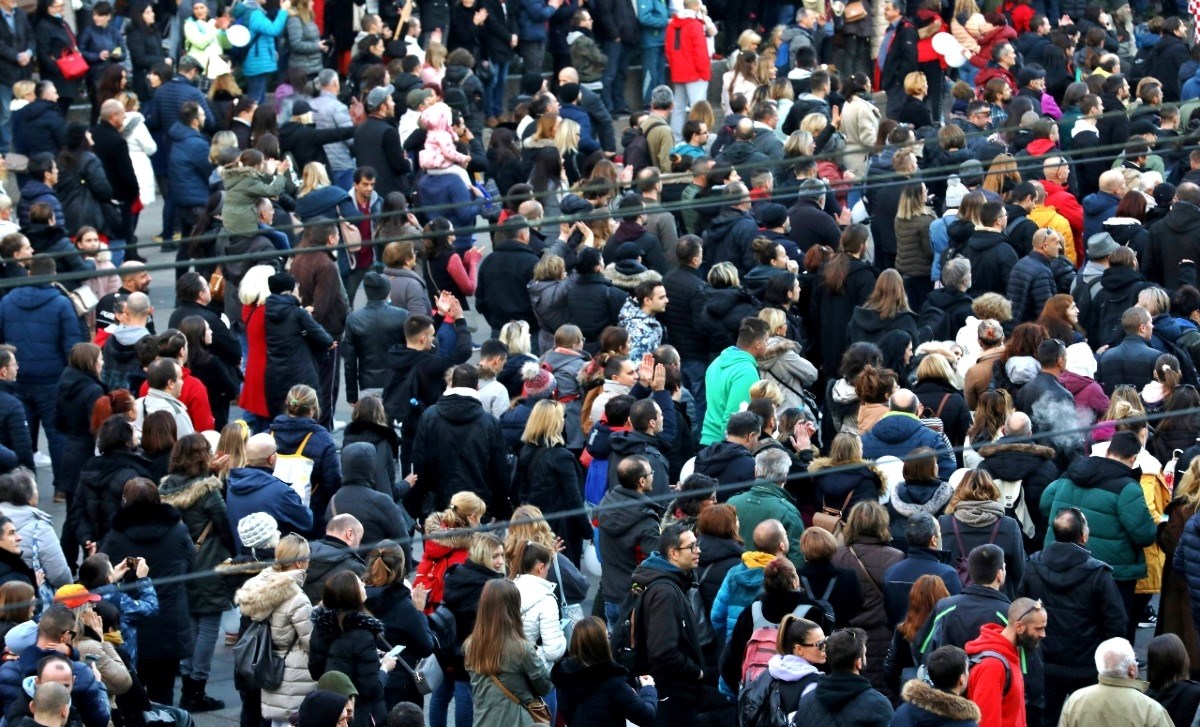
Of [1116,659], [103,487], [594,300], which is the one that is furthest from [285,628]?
[594,300]

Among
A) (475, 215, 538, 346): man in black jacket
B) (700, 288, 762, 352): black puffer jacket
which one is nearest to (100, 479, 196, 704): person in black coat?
(700, 288, 762, 352): black puffer jacket

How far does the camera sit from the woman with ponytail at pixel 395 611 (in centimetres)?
879

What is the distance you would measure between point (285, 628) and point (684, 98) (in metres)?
13.7

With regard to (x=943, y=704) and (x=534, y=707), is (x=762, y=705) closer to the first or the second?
(x=943, y=704)

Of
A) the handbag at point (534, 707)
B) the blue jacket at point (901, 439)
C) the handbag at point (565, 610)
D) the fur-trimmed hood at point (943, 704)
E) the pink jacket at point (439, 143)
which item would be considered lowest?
the handbag at point (534, 707)

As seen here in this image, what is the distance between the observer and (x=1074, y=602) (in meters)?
9.09

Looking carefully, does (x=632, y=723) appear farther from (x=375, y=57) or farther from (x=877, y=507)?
(x=375, y=57)

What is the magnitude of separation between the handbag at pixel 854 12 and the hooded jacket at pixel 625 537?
548 inches

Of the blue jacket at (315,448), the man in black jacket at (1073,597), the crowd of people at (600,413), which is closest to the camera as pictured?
the crowd of people at (600,413)

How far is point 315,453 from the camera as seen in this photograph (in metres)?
10.8

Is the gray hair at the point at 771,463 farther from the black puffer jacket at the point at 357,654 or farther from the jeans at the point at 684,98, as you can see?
the jeans at the point at 684,98

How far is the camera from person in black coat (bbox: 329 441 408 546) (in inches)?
392

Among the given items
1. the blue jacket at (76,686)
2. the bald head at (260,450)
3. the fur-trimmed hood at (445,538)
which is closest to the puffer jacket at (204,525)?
the bald head at (260,450)

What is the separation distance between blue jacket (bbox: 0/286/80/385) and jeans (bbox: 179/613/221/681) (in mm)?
3081
